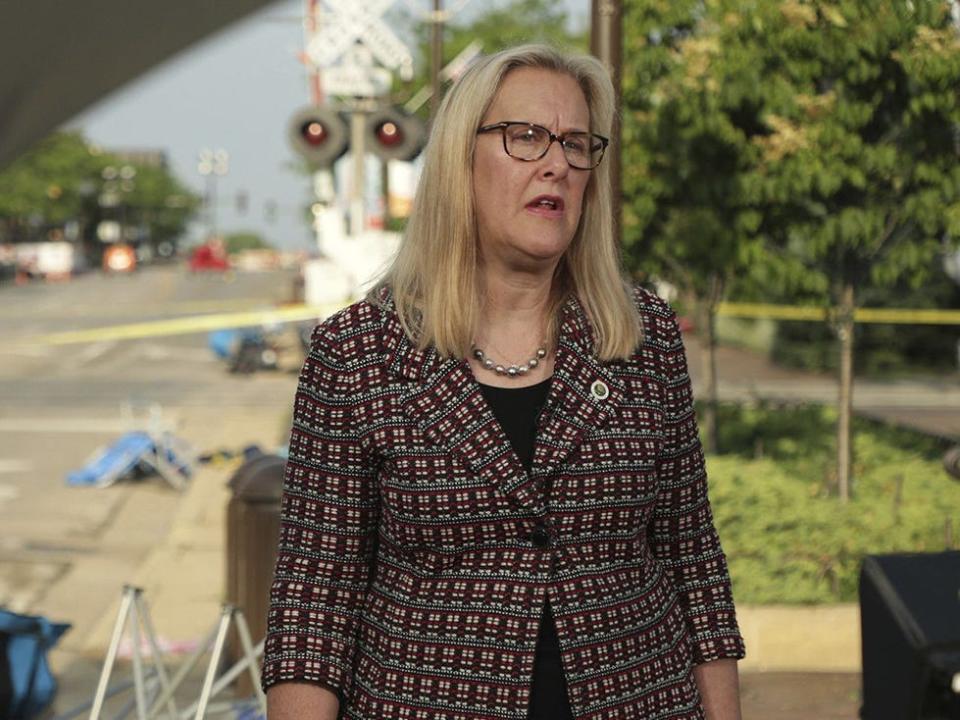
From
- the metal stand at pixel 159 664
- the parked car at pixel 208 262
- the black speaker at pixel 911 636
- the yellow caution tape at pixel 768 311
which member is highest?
the black speaker at pixel 911 636

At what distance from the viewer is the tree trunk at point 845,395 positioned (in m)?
9.80

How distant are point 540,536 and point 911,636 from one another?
24.4 inches

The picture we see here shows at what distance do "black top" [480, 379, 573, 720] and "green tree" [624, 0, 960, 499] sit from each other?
7124 millimetres

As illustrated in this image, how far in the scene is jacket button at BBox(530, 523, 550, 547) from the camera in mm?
2334

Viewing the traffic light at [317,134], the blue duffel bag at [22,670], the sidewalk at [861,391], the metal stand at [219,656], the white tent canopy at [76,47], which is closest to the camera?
the white tent canopy at [76,47]

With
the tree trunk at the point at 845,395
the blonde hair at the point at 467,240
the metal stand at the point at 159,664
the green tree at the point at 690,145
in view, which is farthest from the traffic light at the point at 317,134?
the blonde hair at the point at 467,240

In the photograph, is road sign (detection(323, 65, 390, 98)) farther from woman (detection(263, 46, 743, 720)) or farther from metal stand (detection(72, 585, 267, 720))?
woman (detection(263, 46, 743, 720))

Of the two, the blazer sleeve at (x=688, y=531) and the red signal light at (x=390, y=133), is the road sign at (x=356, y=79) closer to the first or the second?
the red signal light at (x=390, y=133)

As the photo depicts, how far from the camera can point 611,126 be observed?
8.35ft

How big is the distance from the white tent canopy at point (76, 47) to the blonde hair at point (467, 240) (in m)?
1.60

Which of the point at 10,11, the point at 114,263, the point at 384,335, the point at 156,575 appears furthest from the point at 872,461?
the point at 114,263

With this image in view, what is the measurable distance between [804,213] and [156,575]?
4742 mm

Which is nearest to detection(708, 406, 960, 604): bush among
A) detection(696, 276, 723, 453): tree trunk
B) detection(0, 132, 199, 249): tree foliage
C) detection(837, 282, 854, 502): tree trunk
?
detection(837, 282, 854, 502): tree trunk

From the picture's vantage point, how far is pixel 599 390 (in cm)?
244
